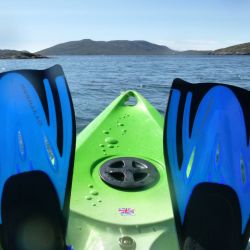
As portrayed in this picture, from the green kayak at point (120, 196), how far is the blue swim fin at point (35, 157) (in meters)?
0.26

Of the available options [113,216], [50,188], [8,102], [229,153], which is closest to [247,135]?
[229,153]

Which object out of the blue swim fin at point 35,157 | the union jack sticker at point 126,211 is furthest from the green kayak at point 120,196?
the blue swim fin at point 35,157

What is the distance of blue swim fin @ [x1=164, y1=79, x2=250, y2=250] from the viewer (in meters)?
2.15

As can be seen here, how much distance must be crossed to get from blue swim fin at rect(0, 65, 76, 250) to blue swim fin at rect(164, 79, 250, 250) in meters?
0.75

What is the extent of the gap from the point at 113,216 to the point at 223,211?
797 mm

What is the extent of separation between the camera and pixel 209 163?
229 centimetres

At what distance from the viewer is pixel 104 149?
365 centimetres

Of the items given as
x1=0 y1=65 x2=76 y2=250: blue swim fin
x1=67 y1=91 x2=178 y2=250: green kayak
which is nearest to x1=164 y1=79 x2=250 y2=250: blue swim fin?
x1=67 y1=91 x2=178 y2=250: green kayak

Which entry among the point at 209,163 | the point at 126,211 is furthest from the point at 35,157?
the point at 209,163

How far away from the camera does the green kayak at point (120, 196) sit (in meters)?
2.31

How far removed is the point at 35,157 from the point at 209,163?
3.87ft

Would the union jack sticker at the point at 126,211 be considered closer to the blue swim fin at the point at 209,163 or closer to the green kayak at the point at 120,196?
the green kayak at the point at 120,196

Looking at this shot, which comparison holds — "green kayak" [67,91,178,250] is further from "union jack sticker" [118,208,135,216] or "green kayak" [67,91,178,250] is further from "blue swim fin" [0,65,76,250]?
"blue swim fin" [0,65,76,250]

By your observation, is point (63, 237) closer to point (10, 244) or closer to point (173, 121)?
point (10, 244)
